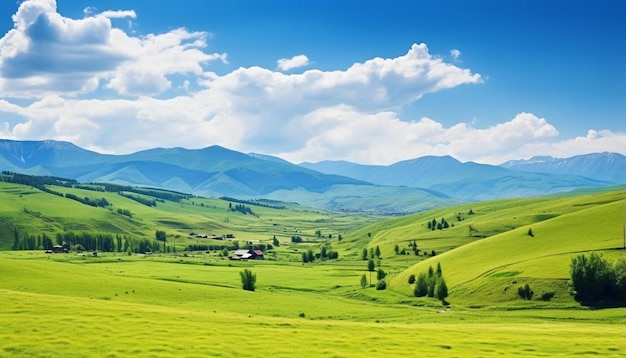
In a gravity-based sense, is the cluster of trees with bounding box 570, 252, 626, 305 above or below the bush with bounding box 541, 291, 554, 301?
above

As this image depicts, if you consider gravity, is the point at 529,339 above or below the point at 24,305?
below

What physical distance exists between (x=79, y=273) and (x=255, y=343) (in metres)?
89.6

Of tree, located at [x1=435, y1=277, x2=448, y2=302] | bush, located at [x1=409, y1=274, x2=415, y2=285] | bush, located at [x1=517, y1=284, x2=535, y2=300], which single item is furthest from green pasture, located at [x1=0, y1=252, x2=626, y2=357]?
bush, located at [x1=409, y1=274, x2=415, y2=285]

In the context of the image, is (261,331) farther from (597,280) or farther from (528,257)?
(528,257)

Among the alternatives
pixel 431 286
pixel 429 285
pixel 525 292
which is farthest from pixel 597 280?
pixel 429 285

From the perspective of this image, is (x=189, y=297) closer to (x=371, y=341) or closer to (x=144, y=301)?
(x=144, y=301)

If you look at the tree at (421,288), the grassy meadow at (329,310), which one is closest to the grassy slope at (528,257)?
the grassy meadow at (329,310)

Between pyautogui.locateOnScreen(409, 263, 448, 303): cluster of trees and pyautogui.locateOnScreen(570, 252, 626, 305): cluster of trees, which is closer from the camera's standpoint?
pyautogui.locateOnScreen(570, 252, 626, 305): cluster of trees

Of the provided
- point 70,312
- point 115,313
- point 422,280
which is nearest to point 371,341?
point 115,313

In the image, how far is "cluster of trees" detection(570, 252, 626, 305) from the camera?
283 feet

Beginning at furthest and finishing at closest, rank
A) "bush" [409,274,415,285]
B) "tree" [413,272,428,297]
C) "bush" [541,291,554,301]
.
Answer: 1. "bush" [409,274,415,285]
2. "tree" [413,272,428,297]
3. "bush" [541,291,554,301]

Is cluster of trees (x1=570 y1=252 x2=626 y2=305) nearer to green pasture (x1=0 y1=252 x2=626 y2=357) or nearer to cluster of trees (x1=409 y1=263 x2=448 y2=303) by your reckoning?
green pasture (x1=0 y1=252 x2=626 y2=357)

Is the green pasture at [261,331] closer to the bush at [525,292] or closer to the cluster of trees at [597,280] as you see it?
the cluster of trees at [597,280]

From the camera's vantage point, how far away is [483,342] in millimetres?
45969
